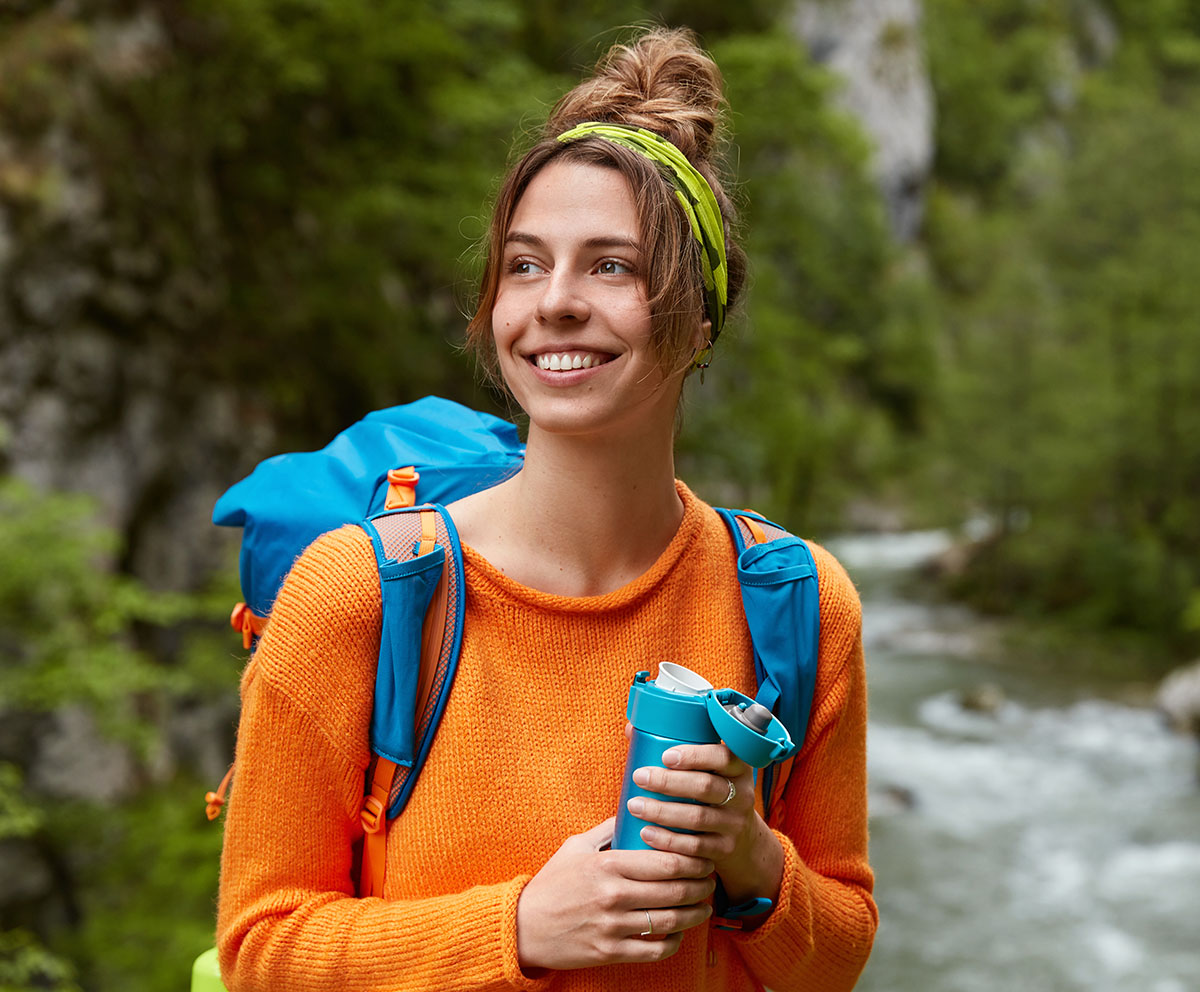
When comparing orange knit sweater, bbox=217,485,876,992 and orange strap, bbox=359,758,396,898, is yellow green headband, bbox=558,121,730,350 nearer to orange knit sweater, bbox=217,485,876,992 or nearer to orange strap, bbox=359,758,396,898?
orange knit sweater, bbox=217,485,876,992

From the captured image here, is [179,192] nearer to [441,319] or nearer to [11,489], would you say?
[441,319]

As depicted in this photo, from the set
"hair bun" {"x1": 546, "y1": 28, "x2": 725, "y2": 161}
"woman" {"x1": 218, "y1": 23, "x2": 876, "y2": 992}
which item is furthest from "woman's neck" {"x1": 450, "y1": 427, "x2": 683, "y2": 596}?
"hair bun" {"x1": 546, "y1": 28, "x2": 725, "y2": 161}

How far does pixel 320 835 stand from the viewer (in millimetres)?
1300

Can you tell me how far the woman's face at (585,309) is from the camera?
1.34 metres

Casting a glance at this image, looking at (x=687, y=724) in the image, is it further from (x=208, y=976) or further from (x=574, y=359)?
(x=208, y=976)

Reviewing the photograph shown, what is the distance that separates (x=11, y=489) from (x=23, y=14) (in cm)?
336

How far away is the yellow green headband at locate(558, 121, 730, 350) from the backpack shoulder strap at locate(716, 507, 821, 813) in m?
0.35

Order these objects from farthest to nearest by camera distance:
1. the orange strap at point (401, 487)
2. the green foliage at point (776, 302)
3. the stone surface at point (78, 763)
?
the green foliage at point (776, 302) < the stone surface at point (78, 763) < the orange strap at point (401, 487)

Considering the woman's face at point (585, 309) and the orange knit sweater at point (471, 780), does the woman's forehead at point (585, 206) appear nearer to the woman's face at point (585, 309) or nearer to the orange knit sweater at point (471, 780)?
the woman's face at point (585, 309)

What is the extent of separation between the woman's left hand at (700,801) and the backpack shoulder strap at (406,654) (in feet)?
0.93

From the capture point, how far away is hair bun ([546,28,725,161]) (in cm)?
146

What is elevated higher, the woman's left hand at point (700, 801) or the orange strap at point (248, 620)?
the orange strap at point (248, 620)

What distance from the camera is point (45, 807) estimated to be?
620 cm

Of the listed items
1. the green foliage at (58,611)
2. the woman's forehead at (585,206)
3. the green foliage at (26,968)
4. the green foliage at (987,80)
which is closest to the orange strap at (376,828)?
the woman's forehead at (585,206)
